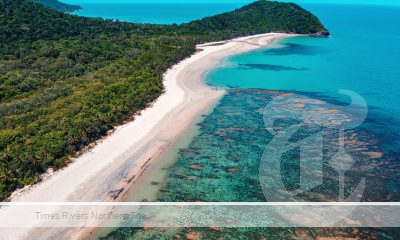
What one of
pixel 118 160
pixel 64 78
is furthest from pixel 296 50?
pixel 118 160

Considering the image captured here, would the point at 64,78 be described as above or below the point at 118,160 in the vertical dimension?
above

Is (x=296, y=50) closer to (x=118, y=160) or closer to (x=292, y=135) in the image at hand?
(x=292, y=135)

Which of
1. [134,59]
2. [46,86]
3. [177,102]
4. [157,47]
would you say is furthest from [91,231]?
[157,47]

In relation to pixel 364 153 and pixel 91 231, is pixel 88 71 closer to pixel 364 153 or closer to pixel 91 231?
pixel 91 231

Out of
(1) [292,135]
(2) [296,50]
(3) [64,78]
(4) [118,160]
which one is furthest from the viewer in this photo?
(2) [296,50]

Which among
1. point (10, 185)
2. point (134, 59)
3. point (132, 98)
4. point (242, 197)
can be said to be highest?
point (134, 59)

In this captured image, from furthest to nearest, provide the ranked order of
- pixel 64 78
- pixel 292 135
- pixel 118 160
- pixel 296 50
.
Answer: pixel 296 50, pixel 64 78, pixel 292 135, pixel 118 160

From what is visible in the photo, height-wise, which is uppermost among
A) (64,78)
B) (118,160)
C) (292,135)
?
(64,78)
